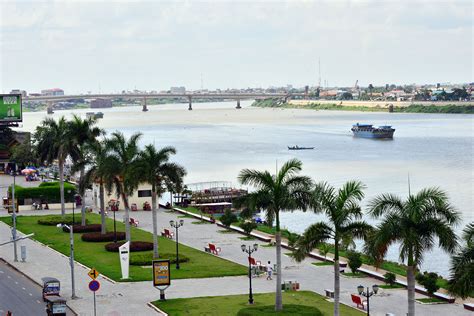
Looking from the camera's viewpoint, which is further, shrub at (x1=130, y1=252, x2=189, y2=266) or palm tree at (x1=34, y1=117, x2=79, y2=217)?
palm tree at (x1=34, y1=117, x2=79, y2=217)

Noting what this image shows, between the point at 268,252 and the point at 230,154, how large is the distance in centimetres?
9734

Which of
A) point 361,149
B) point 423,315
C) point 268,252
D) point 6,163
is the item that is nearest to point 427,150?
point 361,149

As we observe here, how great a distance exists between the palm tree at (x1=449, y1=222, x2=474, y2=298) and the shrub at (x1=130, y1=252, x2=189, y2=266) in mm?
25156

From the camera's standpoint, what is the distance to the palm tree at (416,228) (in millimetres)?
31766

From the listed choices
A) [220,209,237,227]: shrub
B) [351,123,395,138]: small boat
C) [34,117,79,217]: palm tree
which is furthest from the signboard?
[351,123,395,138]: small boat

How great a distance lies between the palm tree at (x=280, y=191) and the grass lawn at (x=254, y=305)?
0.92 metres

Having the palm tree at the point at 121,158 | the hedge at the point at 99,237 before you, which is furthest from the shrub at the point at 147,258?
the hedge at the point at 99,237

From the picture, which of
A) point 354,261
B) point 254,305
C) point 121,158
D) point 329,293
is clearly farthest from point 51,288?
point 354,261

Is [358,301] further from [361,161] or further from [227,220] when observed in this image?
[361,161]

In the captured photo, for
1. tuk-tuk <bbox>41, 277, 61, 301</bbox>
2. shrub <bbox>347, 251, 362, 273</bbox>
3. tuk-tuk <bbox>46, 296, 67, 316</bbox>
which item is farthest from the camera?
shrub <bbox>347, 251, 362, 273</bbox>

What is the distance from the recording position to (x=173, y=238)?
6316 cm

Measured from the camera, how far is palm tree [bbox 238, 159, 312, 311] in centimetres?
3953

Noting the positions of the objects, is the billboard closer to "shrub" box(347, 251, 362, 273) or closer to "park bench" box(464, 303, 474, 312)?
"shrub" box(347, 251, 362, 273)

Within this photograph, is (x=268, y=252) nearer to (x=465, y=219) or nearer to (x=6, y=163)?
(x=465, y=219)
